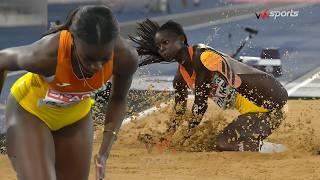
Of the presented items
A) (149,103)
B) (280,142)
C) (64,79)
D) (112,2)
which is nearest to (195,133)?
(280,142)

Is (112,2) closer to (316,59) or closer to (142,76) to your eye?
(142,76)

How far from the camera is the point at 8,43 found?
9.58 meters

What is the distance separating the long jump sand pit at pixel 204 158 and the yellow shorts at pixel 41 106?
6.56 feet

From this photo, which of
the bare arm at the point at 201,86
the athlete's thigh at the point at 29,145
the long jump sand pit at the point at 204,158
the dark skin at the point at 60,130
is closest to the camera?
the dark skin at the point at 60,130

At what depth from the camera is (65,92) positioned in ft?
11.2

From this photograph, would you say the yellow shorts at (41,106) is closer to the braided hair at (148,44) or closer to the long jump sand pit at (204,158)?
the long jump sand pit at (204,158)

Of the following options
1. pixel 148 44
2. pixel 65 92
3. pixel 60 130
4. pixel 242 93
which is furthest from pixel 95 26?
pixel 148 44

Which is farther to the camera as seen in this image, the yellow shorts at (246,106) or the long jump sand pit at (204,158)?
the yellow shorts at (246,106)

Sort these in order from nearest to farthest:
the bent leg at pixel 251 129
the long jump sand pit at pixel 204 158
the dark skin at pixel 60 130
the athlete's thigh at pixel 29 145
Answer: the dark skin at pixel 60 130 → the athlete's thigh at pixel 29 145 → the long jump sand pit at pixel 204 158 → the bent leg at pixel 251 129

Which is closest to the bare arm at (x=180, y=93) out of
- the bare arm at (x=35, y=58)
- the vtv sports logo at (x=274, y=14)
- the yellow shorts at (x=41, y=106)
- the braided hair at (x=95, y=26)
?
the vtv sports logo at (x=274, y=14)

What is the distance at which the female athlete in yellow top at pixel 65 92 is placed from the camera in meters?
3.06

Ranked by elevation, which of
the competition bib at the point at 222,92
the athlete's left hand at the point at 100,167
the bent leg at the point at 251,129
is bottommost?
the bent leg at the point at 251,129

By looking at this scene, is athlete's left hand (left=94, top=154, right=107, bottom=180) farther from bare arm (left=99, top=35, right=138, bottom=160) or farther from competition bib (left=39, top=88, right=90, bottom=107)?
competition bib (left=39, top=88, right=90, bottom=107)

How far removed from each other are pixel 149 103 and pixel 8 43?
2.15m
